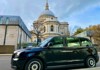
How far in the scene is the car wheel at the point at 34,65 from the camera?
989cm

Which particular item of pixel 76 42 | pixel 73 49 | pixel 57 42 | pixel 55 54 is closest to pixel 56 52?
pixel 55 54

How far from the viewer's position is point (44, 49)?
1030cm

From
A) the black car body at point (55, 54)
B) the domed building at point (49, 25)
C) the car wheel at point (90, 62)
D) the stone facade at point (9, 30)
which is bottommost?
the car wheel at point (90, 62)

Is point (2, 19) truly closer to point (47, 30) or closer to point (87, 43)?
point (87, 43)

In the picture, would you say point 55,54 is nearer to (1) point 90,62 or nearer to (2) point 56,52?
(2) point 56,52

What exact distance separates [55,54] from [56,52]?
0.35ft

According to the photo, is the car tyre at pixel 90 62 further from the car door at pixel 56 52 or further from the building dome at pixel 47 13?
the building dome at pixel 47 13

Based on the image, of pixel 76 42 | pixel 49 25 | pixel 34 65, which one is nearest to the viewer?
pixel 34 65

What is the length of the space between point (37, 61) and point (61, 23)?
9460cm

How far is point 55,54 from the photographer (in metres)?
10.5

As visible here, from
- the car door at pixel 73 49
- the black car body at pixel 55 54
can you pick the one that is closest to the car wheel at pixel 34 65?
the black car body at pixel 55 54

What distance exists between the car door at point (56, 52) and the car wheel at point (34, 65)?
408mm

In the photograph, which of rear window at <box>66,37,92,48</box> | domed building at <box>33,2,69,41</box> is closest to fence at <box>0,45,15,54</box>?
rear window at <box>66,37,92,48</box>

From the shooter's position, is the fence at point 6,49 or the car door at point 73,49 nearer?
the car door at point 73,49
